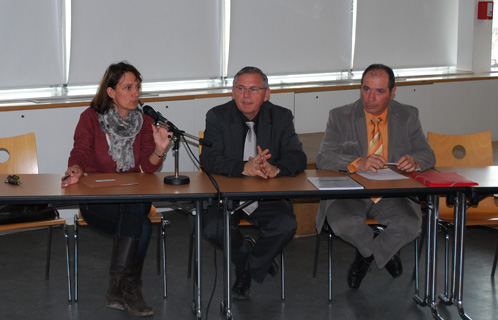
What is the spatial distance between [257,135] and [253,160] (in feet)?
1.44

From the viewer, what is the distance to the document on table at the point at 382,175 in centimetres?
349

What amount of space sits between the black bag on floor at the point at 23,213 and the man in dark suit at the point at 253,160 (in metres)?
0.92

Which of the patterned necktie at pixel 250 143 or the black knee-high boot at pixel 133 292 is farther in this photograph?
the patterned necktie at pixel 250 143

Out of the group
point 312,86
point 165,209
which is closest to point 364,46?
point 312,86

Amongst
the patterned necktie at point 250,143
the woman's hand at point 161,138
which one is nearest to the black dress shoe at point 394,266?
the patterned necktie at point 250,143

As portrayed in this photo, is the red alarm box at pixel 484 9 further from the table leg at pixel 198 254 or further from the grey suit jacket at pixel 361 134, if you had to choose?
the table leg at pixel 198 254

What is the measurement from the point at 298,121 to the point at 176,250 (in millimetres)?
2005

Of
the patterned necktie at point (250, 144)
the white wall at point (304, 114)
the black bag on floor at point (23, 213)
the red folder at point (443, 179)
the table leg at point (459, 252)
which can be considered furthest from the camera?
the white wall at point (304, 114)

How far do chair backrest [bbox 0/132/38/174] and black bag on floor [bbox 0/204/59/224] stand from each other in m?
0.41

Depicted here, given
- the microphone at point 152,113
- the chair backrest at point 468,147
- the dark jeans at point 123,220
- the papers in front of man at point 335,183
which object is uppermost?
the microphone at point 152,113

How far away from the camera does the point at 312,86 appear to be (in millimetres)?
6242

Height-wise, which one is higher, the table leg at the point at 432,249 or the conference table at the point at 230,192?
the conference table at the point at 230,192

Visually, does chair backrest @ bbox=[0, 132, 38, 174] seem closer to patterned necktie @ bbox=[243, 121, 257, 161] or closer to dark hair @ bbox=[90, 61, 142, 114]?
dark hair @ bbox=[90, 61, 142, 114]

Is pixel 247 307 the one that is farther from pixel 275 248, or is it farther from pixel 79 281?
pixel 79 281
